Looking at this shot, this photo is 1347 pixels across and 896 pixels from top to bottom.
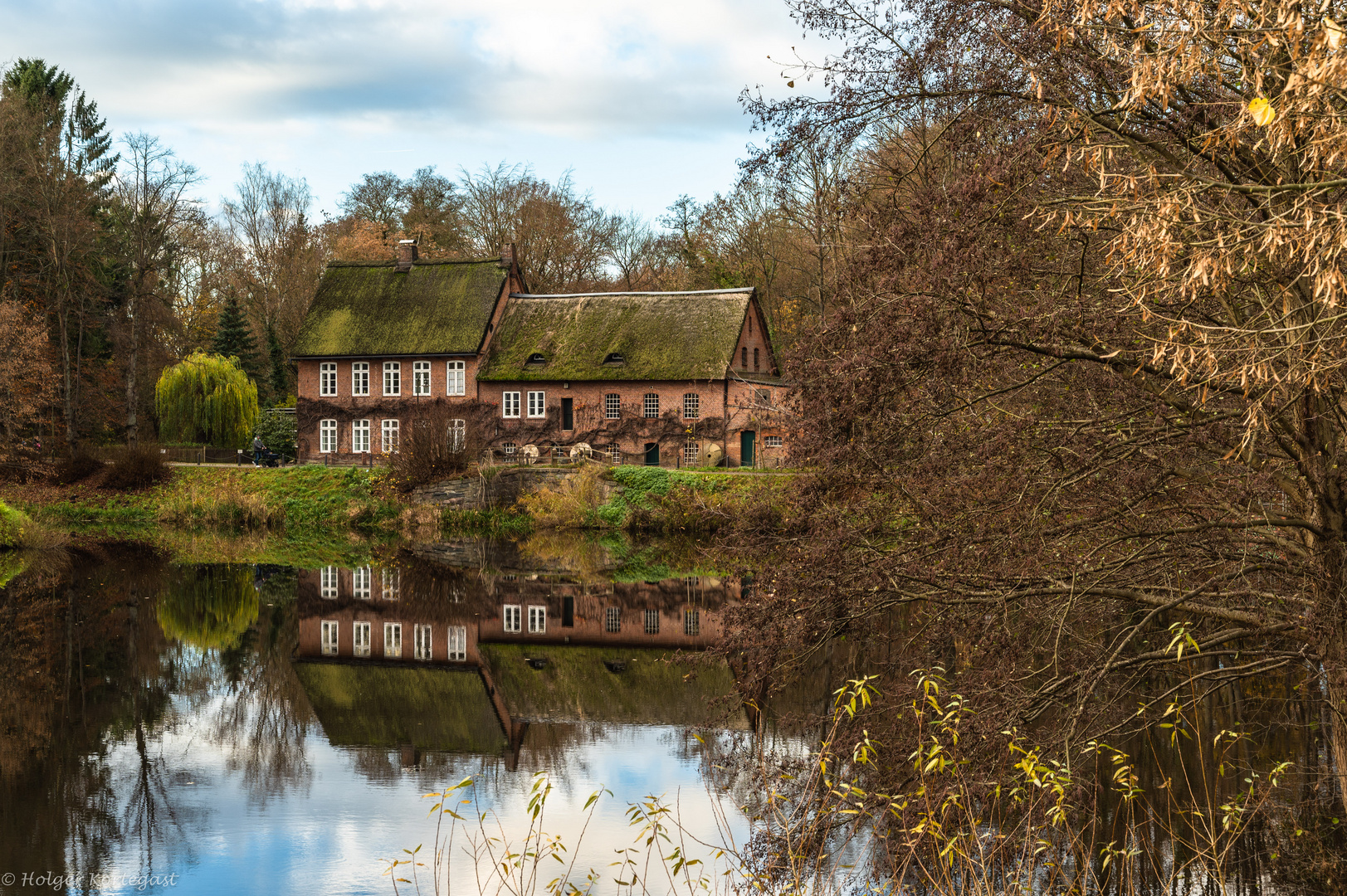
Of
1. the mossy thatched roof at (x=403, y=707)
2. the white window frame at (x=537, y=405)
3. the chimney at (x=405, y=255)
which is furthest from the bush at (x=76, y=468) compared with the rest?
the mossy thatched roof at (x=403, y=707)

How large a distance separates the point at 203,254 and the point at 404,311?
13.1 metres

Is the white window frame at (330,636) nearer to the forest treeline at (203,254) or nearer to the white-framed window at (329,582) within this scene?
the white-framed window at (329,582)

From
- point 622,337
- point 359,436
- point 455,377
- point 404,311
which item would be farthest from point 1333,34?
point 359,436

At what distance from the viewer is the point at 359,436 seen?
39.8 metres

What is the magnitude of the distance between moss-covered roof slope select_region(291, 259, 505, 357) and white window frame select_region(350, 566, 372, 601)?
1615 centimetres

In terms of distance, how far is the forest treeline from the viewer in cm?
3369

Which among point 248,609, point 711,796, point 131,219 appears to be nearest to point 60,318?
point 131,219

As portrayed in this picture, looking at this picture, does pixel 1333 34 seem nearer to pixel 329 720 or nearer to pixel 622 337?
pixel 329 720

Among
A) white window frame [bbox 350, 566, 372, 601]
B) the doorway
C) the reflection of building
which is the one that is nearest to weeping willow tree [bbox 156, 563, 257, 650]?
the reflection of building

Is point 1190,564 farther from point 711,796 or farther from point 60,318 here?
point 60,318

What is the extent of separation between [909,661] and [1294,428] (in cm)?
344

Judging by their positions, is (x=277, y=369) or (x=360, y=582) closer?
(x=360, y=582)

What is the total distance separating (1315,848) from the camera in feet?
24.3

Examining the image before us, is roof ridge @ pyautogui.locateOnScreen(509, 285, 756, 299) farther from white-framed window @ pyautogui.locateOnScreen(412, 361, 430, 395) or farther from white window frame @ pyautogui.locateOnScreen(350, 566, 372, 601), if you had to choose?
white window frame @ pyautogui.locateOnScreen(350, 566, 372, 601)
